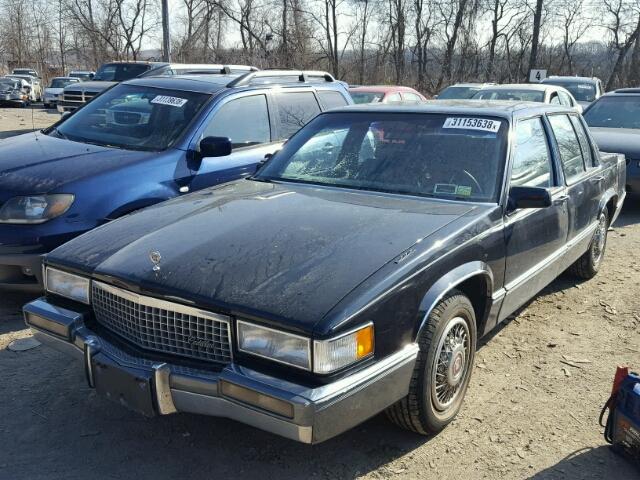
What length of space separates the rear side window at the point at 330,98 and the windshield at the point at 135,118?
156 centimetres

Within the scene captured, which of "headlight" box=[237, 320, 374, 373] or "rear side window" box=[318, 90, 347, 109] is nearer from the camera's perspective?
"headlight" box=[237, 320, 374, 373]

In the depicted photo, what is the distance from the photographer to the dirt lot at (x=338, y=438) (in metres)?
A: 2.85

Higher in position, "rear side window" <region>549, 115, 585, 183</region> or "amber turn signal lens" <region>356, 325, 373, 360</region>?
"rear side window" <region>549, 115, 585, 183</region>

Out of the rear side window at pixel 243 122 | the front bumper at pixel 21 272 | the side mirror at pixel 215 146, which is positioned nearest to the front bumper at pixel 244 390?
the front bumper at pixel 21 272

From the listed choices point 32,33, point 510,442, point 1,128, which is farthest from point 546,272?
point 32,33

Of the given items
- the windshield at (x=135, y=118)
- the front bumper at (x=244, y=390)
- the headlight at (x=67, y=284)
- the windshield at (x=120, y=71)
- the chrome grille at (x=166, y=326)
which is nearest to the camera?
the front bumper at (x=244, y=390)

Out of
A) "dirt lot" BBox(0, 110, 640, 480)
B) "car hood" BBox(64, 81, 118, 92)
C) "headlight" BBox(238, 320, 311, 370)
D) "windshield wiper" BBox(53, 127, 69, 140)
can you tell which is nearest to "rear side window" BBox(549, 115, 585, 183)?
"dirt lot" BBox(0, 110, 640, 480)

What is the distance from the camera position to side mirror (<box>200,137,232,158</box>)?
4898 mm

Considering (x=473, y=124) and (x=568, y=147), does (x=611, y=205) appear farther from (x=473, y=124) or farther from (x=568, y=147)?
(x=473, y=124)

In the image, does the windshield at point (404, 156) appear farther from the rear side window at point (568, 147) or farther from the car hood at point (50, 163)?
the car hood at point (50, 163)

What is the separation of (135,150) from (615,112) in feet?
25.7

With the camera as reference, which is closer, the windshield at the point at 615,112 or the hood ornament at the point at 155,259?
the hood ornament at the point at 155,259

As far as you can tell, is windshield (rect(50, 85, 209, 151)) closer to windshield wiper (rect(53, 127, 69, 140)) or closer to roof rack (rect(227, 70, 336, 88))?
windshield wiper (rect(53, 127, 69, 140))

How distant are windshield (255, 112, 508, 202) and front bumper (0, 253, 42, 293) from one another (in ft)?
5.47
